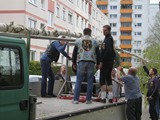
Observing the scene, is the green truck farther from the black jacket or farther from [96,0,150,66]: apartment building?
[96,0,150,66]: apartment building

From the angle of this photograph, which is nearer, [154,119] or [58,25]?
[154,119]

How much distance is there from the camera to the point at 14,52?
5465 millimetres

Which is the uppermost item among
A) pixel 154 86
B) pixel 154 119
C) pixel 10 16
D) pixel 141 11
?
pixel 141 11

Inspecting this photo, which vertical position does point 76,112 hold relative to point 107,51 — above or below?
below

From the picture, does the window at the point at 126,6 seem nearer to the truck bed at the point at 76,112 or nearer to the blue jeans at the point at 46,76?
the blue jeans at the point at 46,76

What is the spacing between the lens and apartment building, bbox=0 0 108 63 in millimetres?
34875

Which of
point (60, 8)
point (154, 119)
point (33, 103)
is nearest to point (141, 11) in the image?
point (60, 8)

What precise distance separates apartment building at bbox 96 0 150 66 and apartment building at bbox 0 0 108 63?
44450mm

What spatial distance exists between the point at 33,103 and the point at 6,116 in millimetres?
611

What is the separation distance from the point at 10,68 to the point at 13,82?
194mm

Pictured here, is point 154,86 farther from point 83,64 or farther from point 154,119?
point 83,64

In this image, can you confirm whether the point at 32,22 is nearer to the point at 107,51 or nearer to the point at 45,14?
the point at 45,14

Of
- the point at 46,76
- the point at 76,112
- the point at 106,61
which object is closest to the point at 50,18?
the point at 46,76

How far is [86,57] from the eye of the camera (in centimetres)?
830
